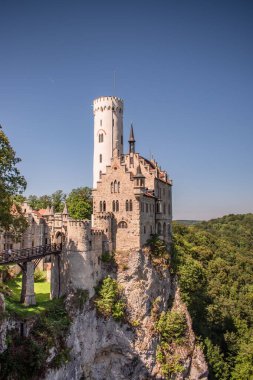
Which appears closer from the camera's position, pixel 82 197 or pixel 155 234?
pixel 155 234

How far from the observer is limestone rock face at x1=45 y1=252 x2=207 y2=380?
40.8m

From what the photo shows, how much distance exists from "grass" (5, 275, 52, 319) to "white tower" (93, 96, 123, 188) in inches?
771

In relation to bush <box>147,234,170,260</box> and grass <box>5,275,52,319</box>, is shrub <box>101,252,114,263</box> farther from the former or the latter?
grass <box>5,275,52,319</box>

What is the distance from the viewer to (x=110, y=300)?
44.0 m

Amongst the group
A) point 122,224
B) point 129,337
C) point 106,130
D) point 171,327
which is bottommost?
point 129,337

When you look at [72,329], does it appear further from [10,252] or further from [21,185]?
[21,185]

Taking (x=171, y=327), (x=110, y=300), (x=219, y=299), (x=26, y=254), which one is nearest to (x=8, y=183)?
(x=26, y=254)

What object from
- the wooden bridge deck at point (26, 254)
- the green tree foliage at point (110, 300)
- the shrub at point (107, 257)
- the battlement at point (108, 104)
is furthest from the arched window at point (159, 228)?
the battlement at point (108, 104)

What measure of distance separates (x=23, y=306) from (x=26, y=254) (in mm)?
5655

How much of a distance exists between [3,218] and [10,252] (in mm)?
5334

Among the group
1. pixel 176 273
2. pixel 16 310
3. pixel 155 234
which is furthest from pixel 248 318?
pixel 16 310

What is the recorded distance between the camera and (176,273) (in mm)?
55938

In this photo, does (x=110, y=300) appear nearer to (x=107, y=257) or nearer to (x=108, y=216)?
(x=107, y=257)

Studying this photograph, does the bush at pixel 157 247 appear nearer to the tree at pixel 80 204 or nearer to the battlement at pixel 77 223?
the battlement at pixel 77 223
